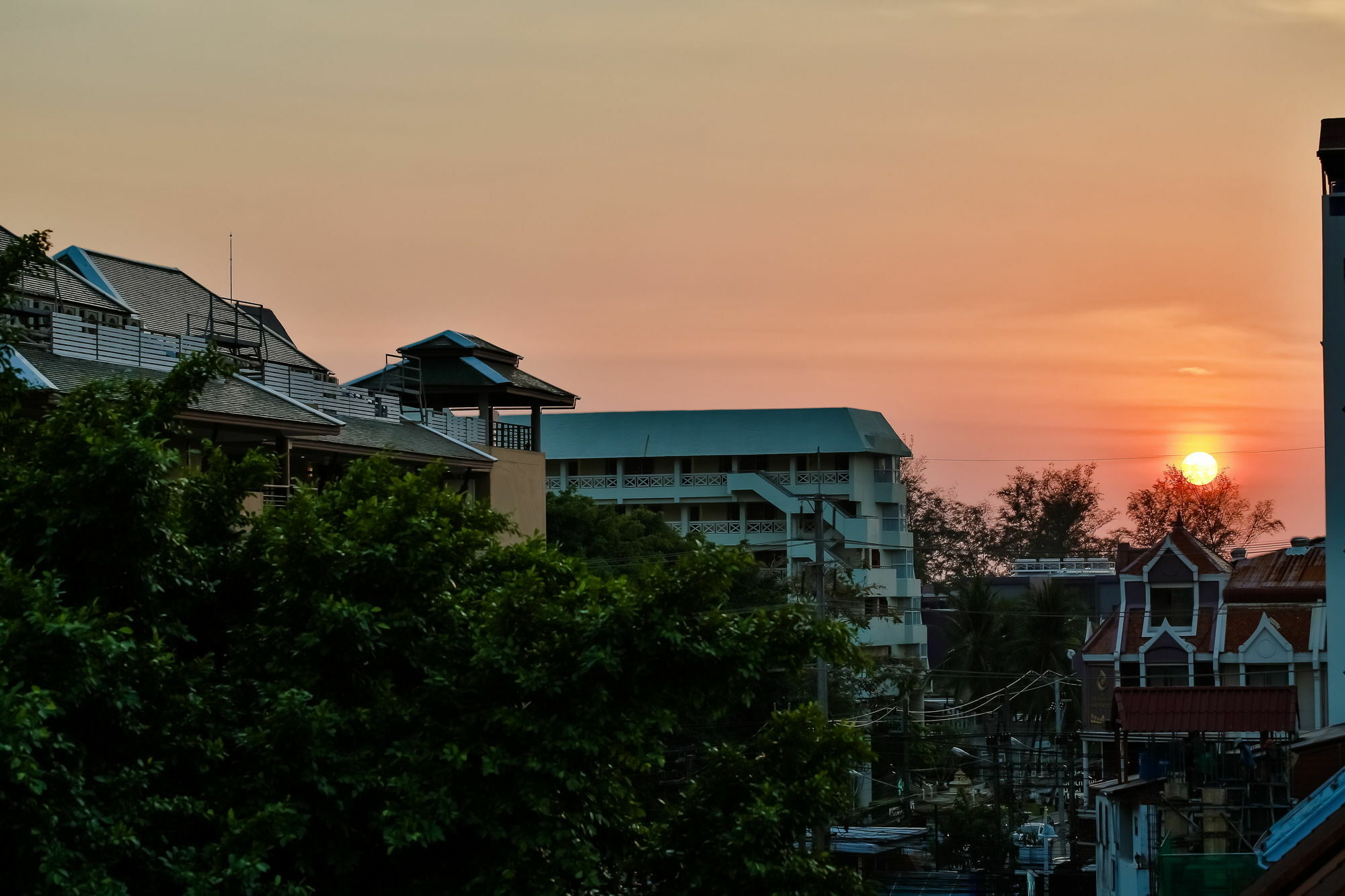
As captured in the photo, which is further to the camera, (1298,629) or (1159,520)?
(1159,520)

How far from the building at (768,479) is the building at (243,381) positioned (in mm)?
27412

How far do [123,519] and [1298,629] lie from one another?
31161 millimetres

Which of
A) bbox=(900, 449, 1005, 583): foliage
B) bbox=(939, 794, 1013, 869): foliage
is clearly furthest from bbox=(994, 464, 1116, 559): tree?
bbox=(939, 794, 1013, 869): foliage

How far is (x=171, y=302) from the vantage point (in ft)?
114

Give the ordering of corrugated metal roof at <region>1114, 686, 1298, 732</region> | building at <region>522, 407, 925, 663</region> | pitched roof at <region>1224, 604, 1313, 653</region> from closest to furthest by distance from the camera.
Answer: corrugated metal roof at <region>1114, 686, 1298, 732</region> < pitched roof at <region>1224, 604, 1313, 653</region> < building at <region>522, 407, 925, 663</region>

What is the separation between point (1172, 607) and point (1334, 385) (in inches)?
621

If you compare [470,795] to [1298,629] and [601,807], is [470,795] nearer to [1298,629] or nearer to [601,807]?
[601,807]

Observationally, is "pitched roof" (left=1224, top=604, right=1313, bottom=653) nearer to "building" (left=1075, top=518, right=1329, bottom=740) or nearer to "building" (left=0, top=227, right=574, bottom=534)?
"building" (left=1075, top=518, right=1329, bottom=740)

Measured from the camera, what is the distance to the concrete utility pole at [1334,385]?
25328 mm

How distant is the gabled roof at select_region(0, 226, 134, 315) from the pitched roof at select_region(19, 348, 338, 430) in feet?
8.89

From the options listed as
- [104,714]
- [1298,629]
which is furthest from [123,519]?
[1298,629]

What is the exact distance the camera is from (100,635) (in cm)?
1150

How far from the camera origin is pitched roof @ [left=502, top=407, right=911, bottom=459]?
7025cm

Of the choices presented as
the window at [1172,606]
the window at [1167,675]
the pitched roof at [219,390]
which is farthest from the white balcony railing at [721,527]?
the pitched roof at [219,390]
